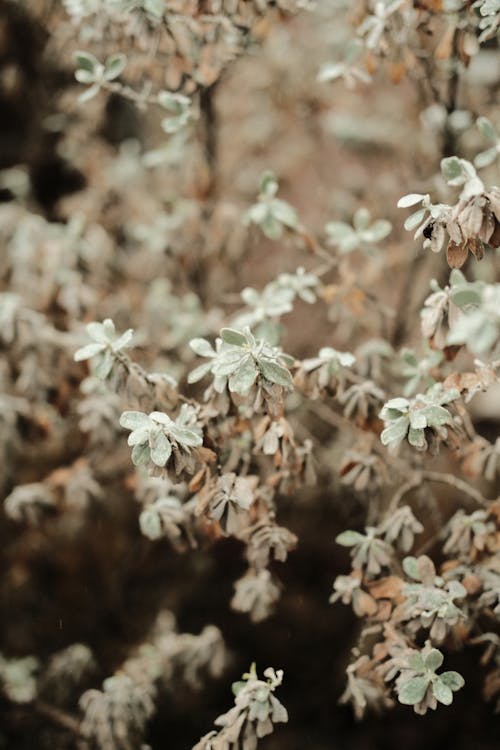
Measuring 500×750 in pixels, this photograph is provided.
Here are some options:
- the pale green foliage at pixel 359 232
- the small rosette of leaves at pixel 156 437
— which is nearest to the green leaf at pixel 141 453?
the small rosette of leaves at pixel 156 437

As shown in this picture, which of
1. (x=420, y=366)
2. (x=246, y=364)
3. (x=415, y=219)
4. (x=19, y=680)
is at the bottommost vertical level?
(x=19, y=680)

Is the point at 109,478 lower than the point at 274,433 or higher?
lower

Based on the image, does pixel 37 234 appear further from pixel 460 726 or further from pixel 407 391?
pixel 460 726

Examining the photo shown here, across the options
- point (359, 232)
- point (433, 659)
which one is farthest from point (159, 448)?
point (359, 232)

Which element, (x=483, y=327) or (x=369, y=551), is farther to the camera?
(x=369, y=551)

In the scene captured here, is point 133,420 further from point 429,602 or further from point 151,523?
point 429,602

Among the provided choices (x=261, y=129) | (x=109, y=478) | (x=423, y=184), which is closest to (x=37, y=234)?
(x=109, y=478)

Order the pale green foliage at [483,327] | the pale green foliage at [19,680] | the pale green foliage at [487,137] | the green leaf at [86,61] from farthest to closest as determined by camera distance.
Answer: the pale green foliage at [19,680], the green leaf at [86,61], the pale green foliage at [487,137], the pale green foliage at [483,327]

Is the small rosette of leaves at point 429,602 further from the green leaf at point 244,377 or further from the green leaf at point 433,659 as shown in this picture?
the green leaf at point 244,377
